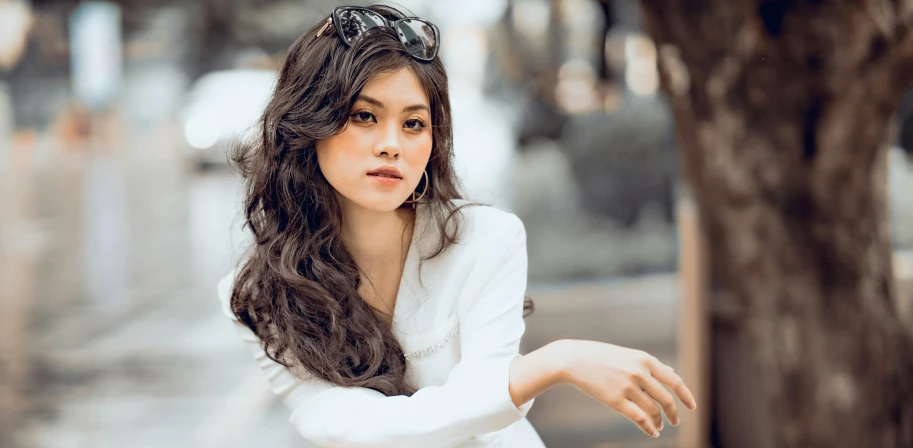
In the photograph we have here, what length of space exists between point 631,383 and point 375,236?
50 cm

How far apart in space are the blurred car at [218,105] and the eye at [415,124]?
5.19 m

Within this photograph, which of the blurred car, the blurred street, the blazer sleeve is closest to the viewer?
the blazer sleeve

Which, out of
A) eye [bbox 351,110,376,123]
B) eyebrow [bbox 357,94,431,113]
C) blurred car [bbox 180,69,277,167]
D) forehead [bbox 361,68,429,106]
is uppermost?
blurred car [bbox 180,69,277,167]

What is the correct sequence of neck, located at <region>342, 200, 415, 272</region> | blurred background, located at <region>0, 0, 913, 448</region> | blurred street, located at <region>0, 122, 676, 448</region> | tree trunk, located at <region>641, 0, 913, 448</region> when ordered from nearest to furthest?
neck, located at <region>342, 200, 415, 272</region> < tree trunk, located at <region>641, 0, 913, 448</region> < blurred street, located at <region>0, 122, 676, 448</region> < blurred background, located at <region>0, 0, 913, 448</region>

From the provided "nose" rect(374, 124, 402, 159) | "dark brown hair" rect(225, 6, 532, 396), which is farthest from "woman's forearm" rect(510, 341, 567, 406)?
"nose" rect(374, 124, 402, 159)

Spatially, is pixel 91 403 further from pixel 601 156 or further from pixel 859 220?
pixel 859 220

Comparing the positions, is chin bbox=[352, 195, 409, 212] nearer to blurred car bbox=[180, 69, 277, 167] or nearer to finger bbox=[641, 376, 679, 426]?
finger bbox=[641, 376, 679, 426]

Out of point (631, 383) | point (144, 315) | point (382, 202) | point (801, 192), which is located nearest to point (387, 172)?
point (382, 202)

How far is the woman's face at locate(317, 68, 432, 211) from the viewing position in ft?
3.85

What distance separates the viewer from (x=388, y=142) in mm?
1168

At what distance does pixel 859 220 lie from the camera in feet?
9.26

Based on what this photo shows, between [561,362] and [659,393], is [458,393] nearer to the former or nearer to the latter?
[561,362]

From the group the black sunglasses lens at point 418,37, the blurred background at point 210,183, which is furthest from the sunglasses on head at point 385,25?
the blurred background at point 210,183

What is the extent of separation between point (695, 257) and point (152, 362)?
12.4 feet
